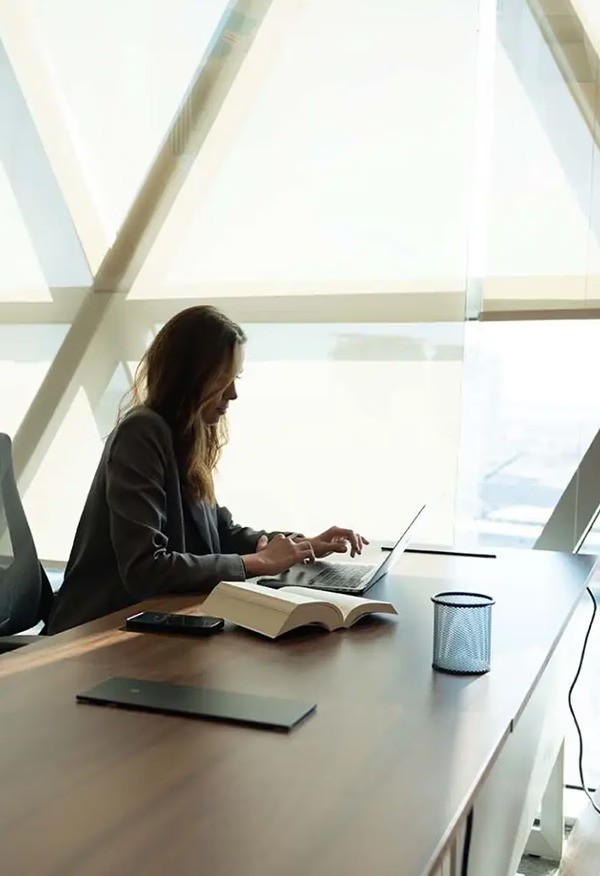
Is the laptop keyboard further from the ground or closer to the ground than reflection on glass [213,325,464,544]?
closer to the ground

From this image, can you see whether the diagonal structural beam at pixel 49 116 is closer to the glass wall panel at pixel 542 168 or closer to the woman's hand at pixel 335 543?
the glass wall panel at pixel 542 168

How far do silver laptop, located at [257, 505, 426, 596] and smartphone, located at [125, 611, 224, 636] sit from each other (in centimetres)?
33

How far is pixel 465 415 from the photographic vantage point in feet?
10.8

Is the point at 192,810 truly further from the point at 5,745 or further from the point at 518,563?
the point at 518,563

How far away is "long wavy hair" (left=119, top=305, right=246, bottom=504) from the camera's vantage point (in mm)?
2186

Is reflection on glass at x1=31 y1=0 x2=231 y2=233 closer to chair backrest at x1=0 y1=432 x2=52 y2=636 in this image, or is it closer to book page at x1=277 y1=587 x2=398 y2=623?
chair backrest at x1=0 y1=432 x2=52 y2=636

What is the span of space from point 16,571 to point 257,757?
130 centimetres

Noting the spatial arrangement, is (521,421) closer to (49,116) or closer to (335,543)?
(335,543)

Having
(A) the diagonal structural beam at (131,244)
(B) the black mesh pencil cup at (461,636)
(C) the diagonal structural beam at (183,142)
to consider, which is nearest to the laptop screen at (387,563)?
(B) the black mesh pencil cup at (461,636)

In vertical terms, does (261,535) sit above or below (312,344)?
below

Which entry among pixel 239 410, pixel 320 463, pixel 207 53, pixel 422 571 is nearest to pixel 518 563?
pixel 422 571

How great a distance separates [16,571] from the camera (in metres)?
2.26

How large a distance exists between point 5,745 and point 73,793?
172mm

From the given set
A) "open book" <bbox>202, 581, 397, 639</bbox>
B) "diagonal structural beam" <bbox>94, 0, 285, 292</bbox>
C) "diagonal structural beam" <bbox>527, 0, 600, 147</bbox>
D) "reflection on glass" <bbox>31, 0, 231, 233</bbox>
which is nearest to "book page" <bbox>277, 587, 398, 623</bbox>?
"open book" <bbox>202, 581, 397, 639</bbox>
